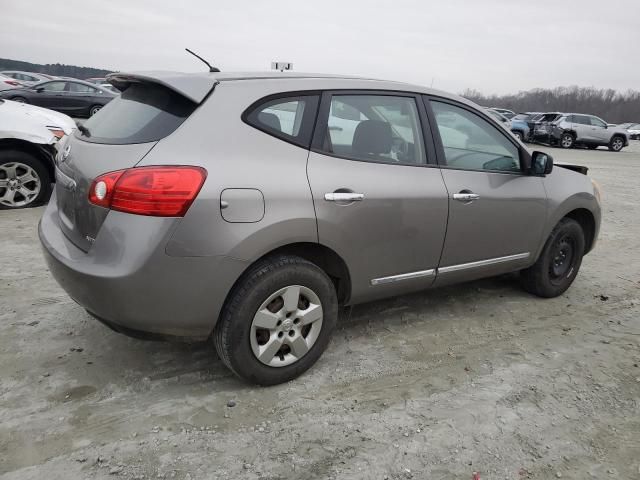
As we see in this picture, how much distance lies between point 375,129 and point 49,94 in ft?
59.0

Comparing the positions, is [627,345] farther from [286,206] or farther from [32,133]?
[32,133]

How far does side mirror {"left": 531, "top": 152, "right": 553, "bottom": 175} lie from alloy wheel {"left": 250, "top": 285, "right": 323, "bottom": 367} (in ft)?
6.92

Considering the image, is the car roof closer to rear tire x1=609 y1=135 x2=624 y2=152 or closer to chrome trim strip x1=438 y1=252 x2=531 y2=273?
chrome trim strip x1=438 y1=252 x2=531 y2=273

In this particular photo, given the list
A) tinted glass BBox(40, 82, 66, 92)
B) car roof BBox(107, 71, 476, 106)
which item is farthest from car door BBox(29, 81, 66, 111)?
car roof BBox(107, 71, 476, 106)

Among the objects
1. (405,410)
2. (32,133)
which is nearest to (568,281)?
(405,410)

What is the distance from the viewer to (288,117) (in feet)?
9.37

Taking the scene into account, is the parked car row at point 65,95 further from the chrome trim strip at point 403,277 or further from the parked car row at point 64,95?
the chrome trim strip at point 403,277

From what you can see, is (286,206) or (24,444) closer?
(24,444)

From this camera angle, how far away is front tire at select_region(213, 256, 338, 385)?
8.70ft

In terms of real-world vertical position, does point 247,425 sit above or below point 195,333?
below

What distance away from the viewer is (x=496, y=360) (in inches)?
131

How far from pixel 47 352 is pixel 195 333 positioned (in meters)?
1.17

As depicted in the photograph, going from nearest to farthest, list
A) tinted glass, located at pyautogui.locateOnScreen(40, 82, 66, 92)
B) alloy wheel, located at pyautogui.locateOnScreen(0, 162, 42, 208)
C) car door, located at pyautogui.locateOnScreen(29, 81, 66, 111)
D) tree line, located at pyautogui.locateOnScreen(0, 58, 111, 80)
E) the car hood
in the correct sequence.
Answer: the car hood
alloy wheel, located at pyautogui.locateOnScreen(0, 162, 42, 208)
car door, located at pyautogui.locateOnScreen(29, 81, 66, 111)
tinted glass, located at pyautogui.locateOnScreen(40, 82, 66, 92)
tree line, located at pyautogui.locateOnScreen(0, 58, 111, 80)

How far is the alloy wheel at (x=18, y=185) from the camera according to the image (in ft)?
20.4
